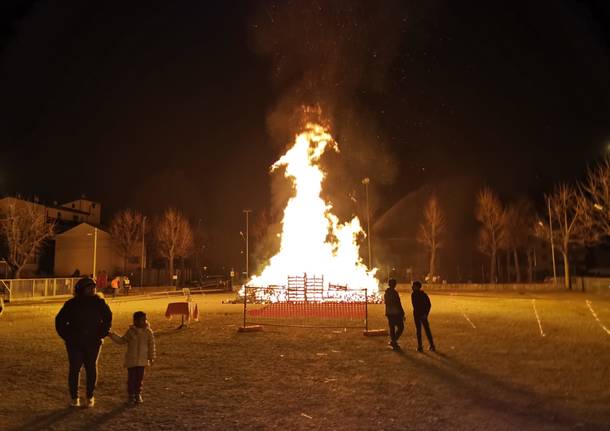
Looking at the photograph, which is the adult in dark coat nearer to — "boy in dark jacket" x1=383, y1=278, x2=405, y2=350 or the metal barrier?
"boy in dark jacket" x1=383, y1=278, x2=405, y2=350

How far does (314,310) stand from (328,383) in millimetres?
14854

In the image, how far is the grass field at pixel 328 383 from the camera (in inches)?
277

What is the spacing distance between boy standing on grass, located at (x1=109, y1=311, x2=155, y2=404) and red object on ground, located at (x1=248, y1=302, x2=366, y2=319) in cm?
1397

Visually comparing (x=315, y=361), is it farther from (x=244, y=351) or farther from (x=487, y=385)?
(x=487, y=385)

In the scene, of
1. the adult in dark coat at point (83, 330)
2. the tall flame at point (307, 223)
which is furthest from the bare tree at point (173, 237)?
the adult in dark coat at point (83, 330)

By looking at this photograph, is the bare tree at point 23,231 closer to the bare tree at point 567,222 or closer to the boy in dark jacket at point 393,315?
the boy in dark jacket at point 393,315

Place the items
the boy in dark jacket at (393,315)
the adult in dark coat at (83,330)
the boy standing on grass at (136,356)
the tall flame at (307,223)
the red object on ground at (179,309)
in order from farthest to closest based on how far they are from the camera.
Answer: the tall flame at (307,223)
the red object on ground at (179,309)
the boy in dark jacket at (393,315)
the boy standing on grass at (136,356)
the adult in dark coat at (83,330)

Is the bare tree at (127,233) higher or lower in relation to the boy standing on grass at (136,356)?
higher

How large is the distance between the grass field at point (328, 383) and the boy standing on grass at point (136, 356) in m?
0.30

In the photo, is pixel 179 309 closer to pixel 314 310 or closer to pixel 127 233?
pixel 314 310

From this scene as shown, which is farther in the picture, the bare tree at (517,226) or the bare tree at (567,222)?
the bare tree at (517,226)

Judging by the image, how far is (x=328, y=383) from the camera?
Result: 30.7ft

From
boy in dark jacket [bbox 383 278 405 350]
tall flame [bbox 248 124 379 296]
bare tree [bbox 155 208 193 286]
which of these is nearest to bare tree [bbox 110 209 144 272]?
bare tree [bbox 155 208 193 286]

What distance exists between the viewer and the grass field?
23.1ft
